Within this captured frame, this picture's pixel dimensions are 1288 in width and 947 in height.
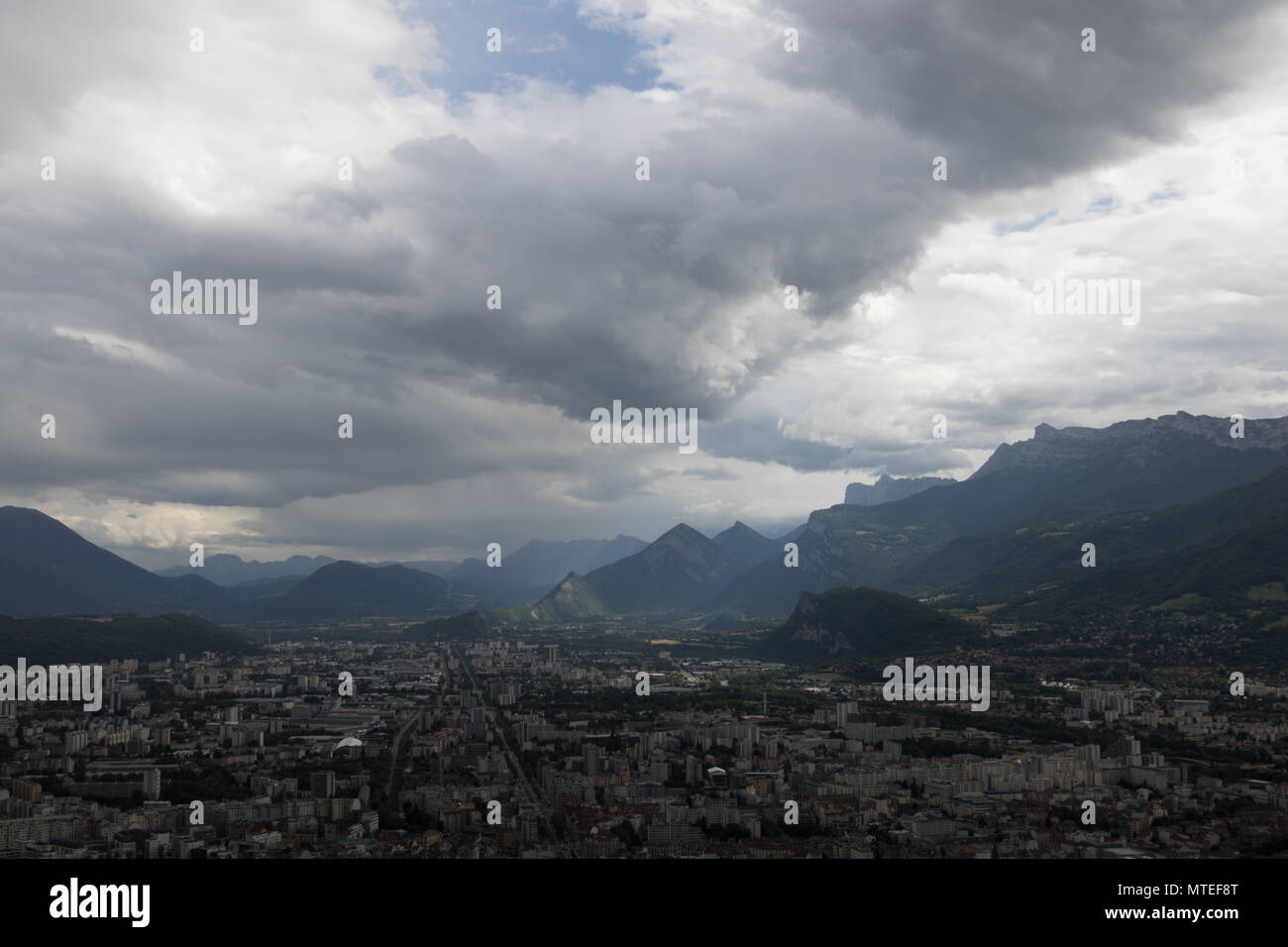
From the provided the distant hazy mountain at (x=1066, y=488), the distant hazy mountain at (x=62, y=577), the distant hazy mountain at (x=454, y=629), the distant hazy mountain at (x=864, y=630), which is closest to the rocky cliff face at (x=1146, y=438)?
the distant hazy mountain at (x=1066, y=488)

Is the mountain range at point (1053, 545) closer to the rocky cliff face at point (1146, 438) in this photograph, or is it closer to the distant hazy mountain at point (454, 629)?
the rocky cliff face at point (1146, 438)

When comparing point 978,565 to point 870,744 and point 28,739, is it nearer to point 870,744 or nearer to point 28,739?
point 870,744

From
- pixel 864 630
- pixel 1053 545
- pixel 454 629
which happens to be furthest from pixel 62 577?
pixel 1053 545

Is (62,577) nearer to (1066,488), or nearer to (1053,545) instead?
(1053,545)

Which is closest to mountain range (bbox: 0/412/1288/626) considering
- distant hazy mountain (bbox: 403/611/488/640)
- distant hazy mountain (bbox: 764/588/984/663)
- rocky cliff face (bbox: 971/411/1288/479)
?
rocky cliff face (bbox: 971/411/1288/479)

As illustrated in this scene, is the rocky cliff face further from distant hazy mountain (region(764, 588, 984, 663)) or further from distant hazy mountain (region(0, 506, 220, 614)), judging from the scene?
distant hazy mountain (region(0, 506, 220, 614))

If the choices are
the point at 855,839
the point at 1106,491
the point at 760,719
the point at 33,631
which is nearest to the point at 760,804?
the point at 855,839
